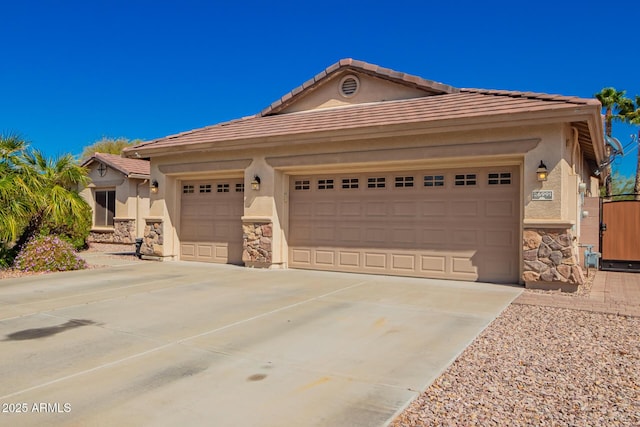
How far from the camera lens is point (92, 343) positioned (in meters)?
5.18

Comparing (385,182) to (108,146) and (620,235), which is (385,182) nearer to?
(620,235)

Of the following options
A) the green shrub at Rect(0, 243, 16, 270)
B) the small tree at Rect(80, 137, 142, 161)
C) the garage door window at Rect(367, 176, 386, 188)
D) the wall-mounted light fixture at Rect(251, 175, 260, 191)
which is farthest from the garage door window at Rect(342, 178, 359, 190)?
the small tree at Rect(80, 137, 142, 161)

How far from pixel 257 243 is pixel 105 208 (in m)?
12.7

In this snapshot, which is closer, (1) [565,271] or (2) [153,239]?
(1) [565,271]

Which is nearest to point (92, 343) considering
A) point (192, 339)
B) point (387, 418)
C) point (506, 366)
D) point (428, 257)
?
point (192, 339)

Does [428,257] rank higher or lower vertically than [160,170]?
lower

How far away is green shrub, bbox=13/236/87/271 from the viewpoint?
35.8ft

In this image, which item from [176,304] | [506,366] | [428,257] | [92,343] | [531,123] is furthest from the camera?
[428,257]

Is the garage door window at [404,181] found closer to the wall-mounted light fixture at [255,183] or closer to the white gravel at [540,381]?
the wall-mounted light fixture at [255,183]

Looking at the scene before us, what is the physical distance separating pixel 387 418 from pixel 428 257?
7.10m

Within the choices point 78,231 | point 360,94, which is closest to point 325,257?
point 360,94

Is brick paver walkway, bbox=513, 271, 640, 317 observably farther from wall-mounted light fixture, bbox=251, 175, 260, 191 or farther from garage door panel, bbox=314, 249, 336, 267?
wall-mounted light fixture, bbox=251, 175, 260, 191

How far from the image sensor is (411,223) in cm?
1041

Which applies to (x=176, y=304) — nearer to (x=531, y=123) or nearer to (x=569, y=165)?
(x=531, y=123)
